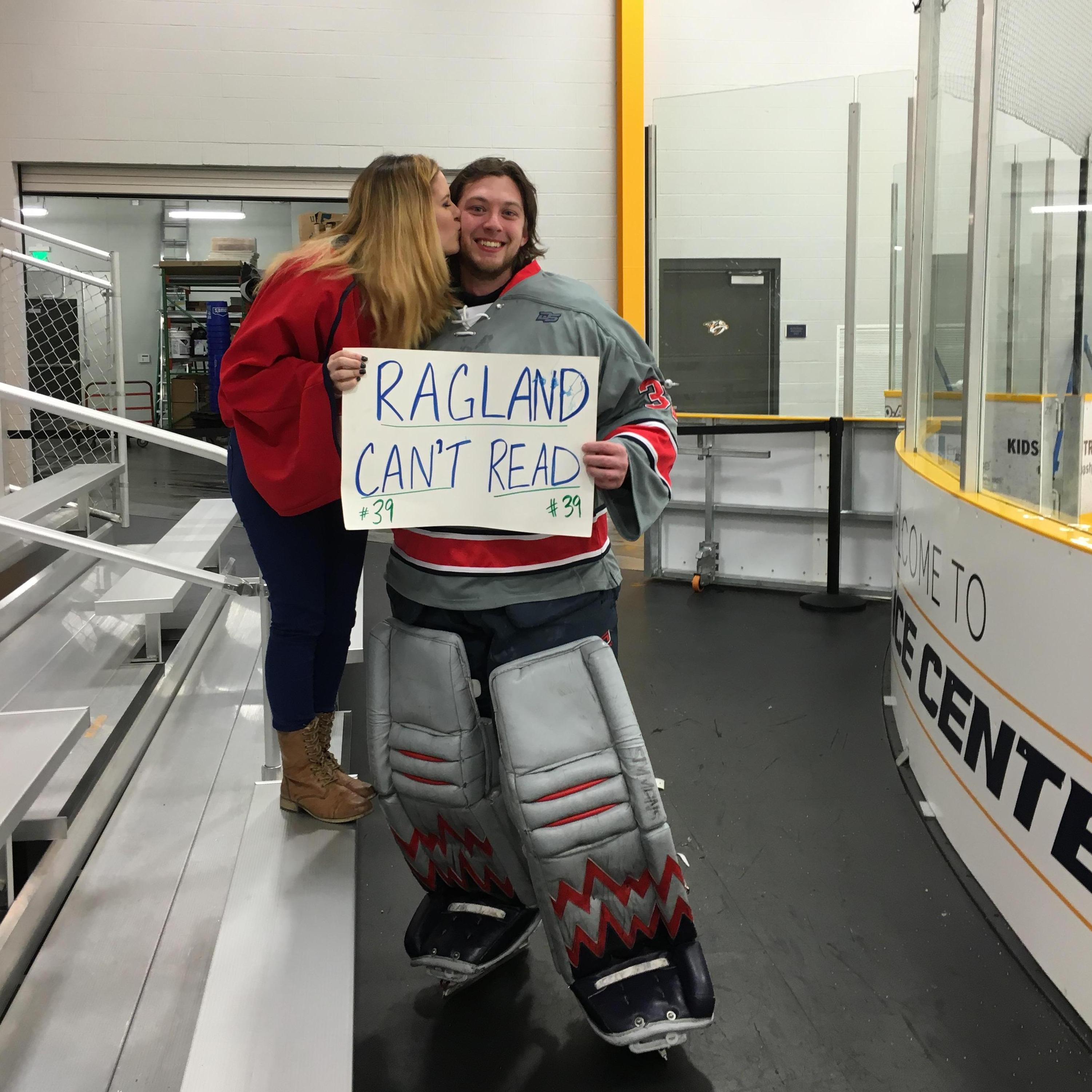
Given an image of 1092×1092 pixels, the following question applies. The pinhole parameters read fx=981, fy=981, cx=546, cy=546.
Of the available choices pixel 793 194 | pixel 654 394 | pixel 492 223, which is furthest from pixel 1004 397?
pixel 793 194

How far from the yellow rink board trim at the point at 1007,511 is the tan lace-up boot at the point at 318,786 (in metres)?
1.32

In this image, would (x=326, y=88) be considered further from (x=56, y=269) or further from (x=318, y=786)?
(x=318, y=786)

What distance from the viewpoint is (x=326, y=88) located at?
19.5ft

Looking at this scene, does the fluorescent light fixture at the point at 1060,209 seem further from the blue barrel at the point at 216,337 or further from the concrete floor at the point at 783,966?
the blue barrel at the point at 216,337

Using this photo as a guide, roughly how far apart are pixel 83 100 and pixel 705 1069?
6256 mm

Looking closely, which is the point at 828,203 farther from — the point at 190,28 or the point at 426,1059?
the point at 426,1059

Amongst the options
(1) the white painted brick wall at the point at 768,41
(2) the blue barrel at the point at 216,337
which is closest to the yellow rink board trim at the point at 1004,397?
(1) the white painted brick wall at the point at 768,41

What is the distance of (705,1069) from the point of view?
1.52 metres

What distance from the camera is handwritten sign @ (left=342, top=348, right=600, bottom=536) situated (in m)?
1.33

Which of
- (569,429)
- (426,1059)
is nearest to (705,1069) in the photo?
(426,1059)

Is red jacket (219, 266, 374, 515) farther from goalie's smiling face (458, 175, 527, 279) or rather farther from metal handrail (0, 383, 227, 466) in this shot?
metal handrail (0, 383, 227, 466)

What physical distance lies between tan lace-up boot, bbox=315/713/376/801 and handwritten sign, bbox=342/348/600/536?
1.89 ft

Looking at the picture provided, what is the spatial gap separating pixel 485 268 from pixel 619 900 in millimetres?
935

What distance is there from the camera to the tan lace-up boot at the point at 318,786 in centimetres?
179
